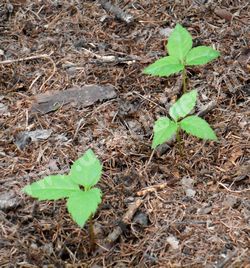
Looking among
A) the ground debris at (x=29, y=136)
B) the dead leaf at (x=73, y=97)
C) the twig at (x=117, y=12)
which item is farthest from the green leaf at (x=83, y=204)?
the twig at (x=117, y=12)

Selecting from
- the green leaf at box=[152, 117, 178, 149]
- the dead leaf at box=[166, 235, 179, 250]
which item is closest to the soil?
the dead leaf at box=[166, 235, 179, 250]

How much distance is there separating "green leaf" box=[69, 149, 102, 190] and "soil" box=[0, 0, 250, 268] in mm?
234

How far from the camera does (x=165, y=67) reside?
A: 2455 millimetres

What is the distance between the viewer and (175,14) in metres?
3.06

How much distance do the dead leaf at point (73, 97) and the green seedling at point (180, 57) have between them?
282mm

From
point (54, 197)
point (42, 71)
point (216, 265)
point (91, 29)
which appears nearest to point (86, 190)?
point (54, 197)

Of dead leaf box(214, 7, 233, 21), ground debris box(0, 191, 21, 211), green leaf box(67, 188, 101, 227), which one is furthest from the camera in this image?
dead leaf box(214, 7, 233, 21)

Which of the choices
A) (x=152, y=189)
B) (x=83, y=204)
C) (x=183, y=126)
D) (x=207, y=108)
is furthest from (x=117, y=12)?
(x=83, y=204)

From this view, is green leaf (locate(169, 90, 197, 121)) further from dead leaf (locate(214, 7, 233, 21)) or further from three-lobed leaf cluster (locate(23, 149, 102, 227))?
dead leaf (locate(214, 7, 233, 21))

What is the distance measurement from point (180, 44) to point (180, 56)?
0.07 metres

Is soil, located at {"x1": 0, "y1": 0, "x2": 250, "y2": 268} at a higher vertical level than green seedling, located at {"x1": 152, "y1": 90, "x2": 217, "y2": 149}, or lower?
lower

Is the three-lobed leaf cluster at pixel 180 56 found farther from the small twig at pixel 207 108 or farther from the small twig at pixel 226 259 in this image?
the small twig at pixel 226 259

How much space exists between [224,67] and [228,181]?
77 cm

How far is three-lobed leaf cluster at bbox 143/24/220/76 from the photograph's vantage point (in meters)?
2.44
